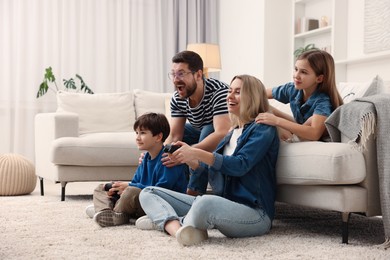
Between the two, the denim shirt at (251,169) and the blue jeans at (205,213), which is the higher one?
the denim shirt at (251,169)

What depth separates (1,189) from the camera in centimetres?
391

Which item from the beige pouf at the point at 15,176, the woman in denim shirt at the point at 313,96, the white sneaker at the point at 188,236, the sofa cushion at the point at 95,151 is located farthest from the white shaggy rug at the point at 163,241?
the beige pouf at the point at 15,176

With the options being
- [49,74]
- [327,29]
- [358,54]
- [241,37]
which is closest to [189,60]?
[358,54]

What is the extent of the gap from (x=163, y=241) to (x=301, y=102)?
930 mm

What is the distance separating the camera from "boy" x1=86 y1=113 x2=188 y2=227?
260 cm

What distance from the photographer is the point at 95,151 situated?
3.63 m

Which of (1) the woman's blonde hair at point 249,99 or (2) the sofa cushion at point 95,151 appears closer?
(1) the woman's blonde hair at point 249,99

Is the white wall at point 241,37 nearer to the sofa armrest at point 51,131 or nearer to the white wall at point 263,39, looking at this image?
the white wall at point 263,39

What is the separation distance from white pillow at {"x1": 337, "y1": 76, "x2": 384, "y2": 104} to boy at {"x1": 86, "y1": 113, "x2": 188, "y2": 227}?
91cm

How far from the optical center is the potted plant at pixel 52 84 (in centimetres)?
554

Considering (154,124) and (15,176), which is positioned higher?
(154,124)

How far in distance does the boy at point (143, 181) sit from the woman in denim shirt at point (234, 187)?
0.15 meters

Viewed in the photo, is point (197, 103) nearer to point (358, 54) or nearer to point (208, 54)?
point (208, 54)

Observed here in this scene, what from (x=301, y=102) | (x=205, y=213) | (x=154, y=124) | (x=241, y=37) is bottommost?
(x=205, y=213)
